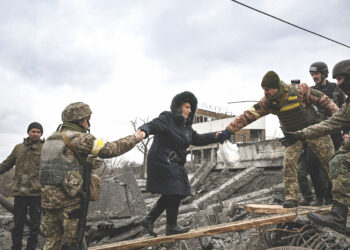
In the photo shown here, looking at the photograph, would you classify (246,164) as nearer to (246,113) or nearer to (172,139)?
(246,113)

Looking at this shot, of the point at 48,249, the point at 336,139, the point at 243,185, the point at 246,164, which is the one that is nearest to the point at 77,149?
the point at 48,249

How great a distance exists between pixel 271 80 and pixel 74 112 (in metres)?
2.77

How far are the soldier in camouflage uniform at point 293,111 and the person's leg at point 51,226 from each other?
2410 mm

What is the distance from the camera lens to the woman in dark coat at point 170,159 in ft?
11.8

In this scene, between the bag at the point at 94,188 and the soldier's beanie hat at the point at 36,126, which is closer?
the bag at the point at 94,188

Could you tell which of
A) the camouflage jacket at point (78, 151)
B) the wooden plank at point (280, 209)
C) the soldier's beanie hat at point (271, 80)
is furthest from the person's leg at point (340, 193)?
the camouflage jacket at point (78, 151)

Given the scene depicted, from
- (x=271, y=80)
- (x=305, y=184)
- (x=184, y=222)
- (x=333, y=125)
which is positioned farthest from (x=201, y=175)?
(x=333, y=125)

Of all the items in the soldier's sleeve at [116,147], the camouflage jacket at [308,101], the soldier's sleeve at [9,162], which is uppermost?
the camouflage jacket at [308,101]

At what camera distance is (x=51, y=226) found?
9.99 ft

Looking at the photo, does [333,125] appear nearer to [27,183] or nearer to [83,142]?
[83,142]

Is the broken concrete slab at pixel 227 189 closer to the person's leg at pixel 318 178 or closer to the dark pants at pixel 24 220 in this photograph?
the person's leg at pixel 318 178

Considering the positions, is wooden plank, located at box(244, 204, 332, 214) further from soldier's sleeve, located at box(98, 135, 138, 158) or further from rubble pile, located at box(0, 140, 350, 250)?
soldier's sleeve, located at box(98, 135, 138, 158)

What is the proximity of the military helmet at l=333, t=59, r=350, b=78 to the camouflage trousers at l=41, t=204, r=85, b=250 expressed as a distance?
10.2 ft

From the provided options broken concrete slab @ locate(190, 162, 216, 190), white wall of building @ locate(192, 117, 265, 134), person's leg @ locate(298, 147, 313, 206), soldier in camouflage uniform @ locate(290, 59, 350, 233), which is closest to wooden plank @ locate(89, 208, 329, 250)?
soldier in camouflage uniform @ locate(290, 59, 350, 233)
